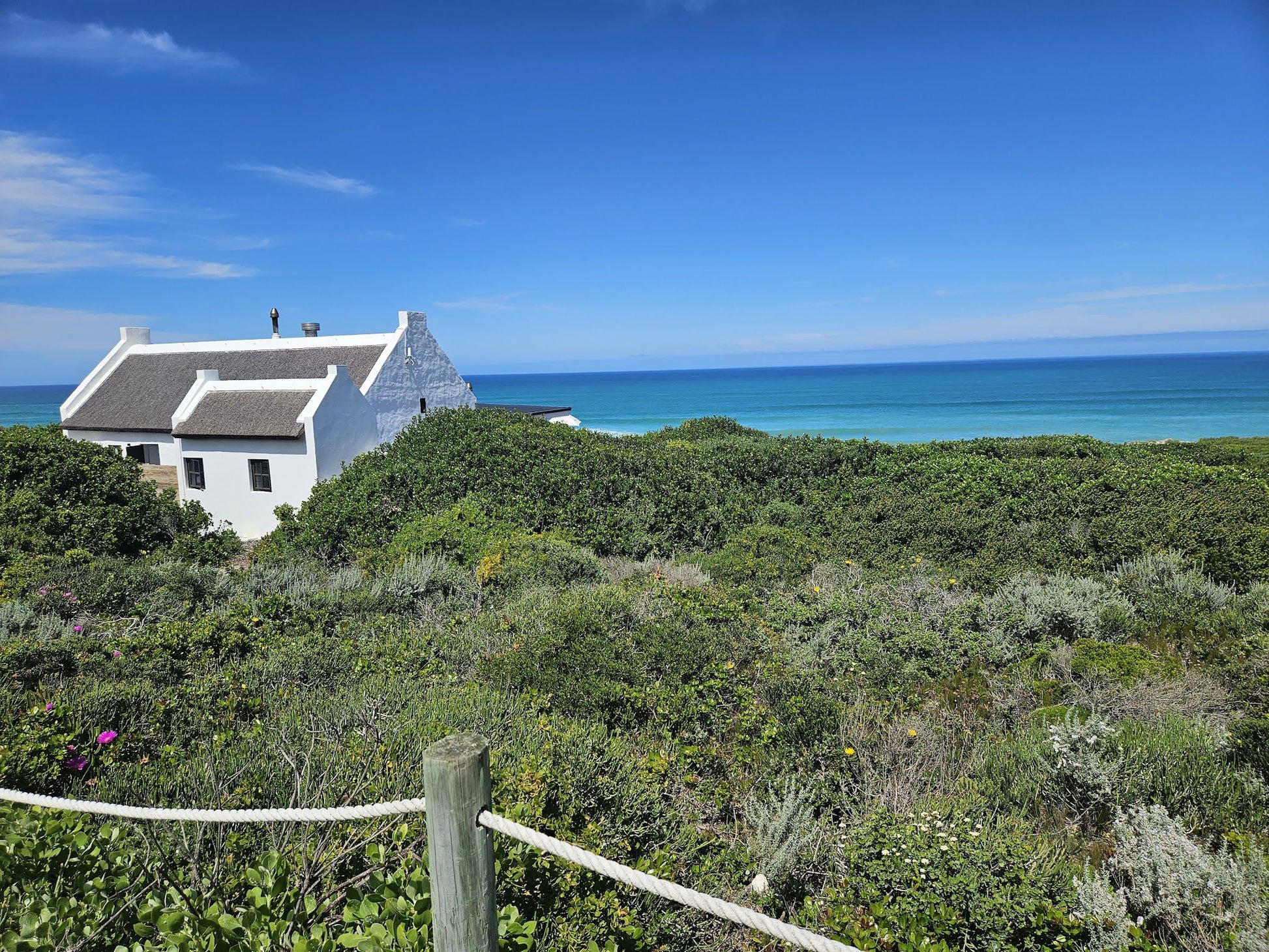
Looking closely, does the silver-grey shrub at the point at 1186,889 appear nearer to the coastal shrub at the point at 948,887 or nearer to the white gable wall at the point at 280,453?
the coastal shrub at the point at 948,887

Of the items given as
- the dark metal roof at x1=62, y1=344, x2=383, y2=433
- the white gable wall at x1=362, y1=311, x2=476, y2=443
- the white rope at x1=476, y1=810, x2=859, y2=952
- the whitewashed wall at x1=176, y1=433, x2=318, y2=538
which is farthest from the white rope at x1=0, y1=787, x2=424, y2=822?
the dark metal roof at x1=62, y1=344, x2=383, y2=433

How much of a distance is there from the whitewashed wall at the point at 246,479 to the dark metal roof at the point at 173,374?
12.0 feet

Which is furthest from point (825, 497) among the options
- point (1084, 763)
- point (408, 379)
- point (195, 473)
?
point (195, 473)

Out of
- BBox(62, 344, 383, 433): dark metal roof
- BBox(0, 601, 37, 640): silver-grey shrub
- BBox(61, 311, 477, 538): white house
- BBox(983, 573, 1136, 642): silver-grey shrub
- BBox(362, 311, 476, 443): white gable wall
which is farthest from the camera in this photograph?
BBox(62, 344, 383, 433): dark metal roof

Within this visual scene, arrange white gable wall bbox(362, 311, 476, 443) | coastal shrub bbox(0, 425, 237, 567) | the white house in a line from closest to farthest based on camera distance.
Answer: coastal shrub bbox(0, 425, 237, 567), the white house, white gable wall bbox(362, 311, 476, 443)

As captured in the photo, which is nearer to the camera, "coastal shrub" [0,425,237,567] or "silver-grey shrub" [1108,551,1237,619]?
"silver-grey shrub" [1108,551,1237,619]

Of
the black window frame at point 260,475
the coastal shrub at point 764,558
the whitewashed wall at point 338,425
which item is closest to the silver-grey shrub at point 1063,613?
the coastal shrub at point 764,558

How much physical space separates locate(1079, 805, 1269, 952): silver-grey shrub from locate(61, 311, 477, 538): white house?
1797 cm

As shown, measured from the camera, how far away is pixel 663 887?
180 cm

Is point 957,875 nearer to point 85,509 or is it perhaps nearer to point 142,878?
point 142,878

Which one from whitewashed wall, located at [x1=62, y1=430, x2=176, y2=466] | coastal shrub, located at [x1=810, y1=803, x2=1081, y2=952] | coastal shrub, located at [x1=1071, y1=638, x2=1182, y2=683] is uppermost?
whitewashed wall, located at [x1=62, y1=430, x2=176, y2=466]

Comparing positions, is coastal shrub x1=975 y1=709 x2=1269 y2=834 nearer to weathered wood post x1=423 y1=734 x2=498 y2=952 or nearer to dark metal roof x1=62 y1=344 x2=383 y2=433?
weathered wood post x1=423 y1=734 x2=498 y2=952

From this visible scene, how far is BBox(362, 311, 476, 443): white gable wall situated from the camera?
20844 millimetres

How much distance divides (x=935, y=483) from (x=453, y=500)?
30.7 feet
